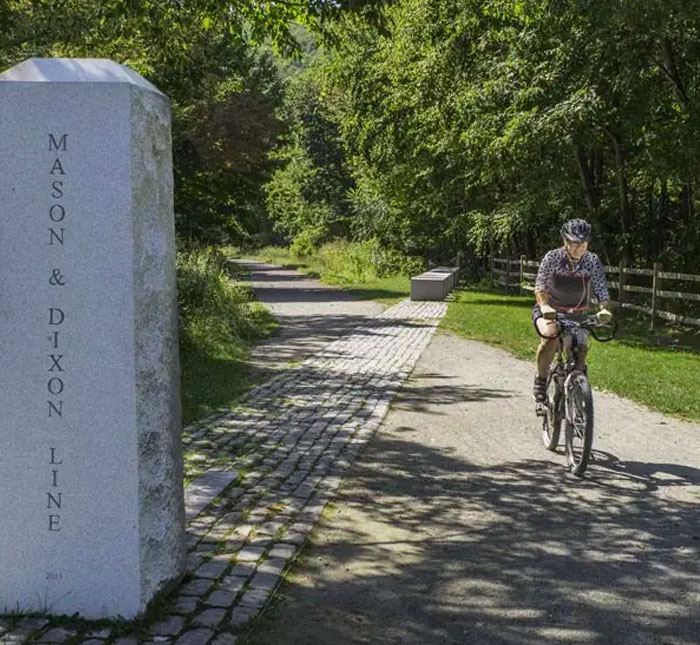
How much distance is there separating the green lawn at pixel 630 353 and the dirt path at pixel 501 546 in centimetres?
193

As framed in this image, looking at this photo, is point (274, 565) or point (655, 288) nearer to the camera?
point (274, 565)

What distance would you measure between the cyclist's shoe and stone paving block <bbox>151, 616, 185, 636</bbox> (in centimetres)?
470

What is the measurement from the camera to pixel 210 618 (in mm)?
4133

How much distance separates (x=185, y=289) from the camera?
16.6 metres

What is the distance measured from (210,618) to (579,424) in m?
3.92

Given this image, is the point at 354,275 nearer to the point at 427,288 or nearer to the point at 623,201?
the point at 427,288

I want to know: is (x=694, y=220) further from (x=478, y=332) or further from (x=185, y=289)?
(x=185, y=289)

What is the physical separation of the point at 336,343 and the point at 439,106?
12.5 meters

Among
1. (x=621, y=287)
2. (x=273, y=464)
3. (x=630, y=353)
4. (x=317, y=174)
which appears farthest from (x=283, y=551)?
(x=317, y=174)

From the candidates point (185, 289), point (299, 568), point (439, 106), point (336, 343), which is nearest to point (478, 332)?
point (336, 343)

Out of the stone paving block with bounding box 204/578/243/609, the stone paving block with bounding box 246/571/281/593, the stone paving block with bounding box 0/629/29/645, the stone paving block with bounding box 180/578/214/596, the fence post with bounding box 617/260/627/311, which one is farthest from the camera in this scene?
the fence post with bounding box 617/260/627/311

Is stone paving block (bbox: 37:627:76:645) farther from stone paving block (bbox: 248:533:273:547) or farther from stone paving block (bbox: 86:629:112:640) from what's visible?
stone paving block (bbox: 248:533:273:547)

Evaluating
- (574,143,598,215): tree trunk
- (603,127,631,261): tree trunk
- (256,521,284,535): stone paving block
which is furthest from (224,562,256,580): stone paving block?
(574,143,598,215): tree trunk

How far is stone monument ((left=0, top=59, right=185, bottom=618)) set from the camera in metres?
3.94
